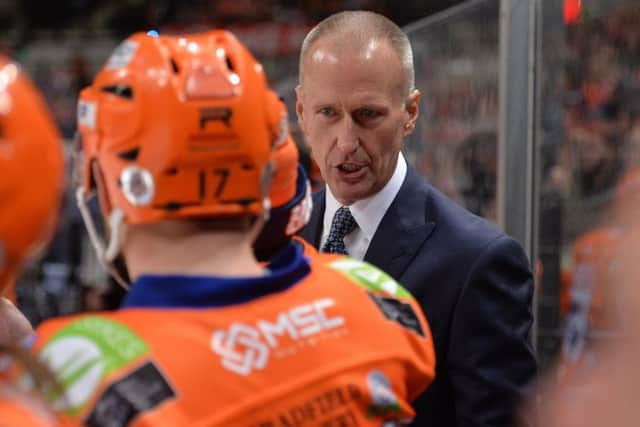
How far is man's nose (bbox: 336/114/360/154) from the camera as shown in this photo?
2.62 metres

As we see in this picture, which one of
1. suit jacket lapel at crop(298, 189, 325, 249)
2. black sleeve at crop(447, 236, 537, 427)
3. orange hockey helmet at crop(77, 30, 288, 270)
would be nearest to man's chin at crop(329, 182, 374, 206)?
suit jacket lapel at crop(298, 189, 325, 249)

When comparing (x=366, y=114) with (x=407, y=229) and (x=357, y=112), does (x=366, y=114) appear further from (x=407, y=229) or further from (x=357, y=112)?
(x=407, y=229)

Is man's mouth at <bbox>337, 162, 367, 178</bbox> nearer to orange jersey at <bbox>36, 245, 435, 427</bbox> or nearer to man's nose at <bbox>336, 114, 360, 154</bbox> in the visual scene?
man's nose at <bbox>336, 114, 360, 154</bbox>

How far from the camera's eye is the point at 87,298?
7539 mm

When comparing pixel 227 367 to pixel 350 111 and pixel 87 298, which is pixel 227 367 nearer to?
pixel 350 111

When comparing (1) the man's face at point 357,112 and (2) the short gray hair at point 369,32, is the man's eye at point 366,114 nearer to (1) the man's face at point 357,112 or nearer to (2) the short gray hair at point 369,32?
(1) the man's face at point 357,112

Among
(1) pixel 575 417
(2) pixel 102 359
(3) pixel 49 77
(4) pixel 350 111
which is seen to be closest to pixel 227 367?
(2) pixel 102 359

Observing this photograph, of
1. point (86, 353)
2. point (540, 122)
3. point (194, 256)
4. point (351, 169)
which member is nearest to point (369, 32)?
point (351, 169)

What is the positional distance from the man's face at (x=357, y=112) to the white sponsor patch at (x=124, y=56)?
94 cm

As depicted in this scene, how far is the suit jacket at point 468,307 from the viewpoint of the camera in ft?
7.35

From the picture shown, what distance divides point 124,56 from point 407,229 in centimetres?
96

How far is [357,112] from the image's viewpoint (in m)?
2.63

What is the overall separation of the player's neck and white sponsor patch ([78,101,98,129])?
0.60 ft

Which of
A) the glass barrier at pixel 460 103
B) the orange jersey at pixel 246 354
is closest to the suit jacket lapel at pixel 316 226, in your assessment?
the glass barrier at pixel 460 103
